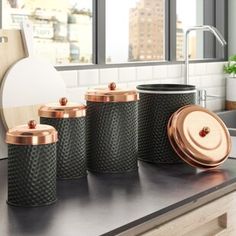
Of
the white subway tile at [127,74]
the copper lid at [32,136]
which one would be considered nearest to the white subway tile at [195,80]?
the white subway tile at [127,74]

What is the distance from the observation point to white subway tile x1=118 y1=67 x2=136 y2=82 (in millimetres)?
2213

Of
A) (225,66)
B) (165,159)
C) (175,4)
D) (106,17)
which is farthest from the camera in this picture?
(225,66)

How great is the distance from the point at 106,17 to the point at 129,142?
1084mm

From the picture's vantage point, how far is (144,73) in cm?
235

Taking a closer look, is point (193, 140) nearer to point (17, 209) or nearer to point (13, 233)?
point (17, 209)

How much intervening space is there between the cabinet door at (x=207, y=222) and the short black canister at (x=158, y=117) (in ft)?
0.79

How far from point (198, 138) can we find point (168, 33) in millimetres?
1351

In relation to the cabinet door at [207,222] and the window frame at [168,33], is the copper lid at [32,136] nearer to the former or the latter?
the cabinet door at [207,222]

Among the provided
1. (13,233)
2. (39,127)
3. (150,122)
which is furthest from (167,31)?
(13,233)

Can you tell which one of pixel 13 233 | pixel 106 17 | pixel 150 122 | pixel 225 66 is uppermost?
pixel 106 17

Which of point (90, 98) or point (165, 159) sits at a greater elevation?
point (90, 98)

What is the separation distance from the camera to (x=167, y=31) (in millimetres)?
2705

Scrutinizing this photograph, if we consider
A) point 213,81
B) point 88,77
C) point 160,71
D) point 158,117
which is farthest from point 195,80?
point 158,117

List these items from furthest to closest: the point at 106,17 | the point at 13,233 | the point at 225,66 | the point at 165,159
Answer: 1. the point at 225,66
2. the point at 106,17
3. the point at 165,159
4. the point at 13,233
